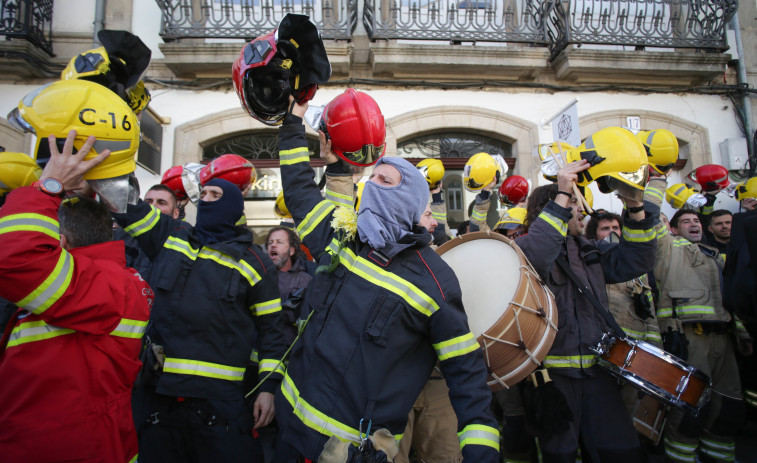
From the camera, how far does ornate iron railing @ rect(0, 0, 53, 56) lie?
6648 millimetres

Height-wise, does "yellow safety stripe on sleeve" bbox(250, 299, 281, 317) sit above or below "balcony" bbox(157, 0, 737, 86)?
below

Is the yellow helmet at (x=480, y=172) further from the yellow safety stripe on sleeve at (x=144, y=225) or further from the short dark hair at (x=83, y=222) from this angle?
the short dark hair at (x=83, y=222)

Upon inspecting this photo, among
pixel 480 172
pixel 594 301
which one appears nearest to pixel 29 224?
pixel 594 301

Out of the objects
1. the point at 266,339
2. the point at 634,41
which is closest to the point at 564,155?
the point at 266,339

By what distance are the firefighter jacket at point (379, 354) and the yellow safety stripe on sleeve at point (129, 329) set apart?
679 millimetres

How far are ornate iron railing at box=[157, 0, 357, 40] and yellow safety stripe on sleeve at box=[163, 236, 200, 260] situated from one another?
224 inches

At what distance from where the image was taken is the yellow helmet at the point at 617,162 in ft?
7.43

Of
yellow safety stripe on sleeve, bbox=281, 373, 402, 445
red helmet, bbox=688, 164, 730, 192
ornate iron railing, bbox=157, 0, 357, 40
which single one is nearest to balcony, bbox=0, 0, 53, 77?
ornate iron railing, bbox=157, 0, 357, 40

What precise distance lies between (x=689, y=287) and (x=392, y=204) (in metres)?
3.58

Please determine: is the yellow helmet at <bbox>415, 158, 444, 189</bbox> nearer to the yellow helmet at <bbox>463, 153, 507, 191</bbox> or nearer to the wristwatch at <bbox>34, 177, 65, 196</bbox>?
the yellow helmet at <bbox>463, 153, 507, 191</bbox>

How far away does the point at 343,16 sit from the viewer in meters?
7.52

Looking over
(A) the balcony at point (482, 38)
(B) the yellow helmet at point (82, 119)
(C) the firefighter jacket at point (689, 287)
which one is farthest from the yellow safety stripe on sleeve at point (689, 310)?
(A) the balcony at point (482, 38)

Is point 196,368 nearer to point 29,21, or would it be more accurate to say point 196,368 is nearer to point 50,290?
point 50,290

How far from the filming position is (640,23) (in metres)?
7.84
